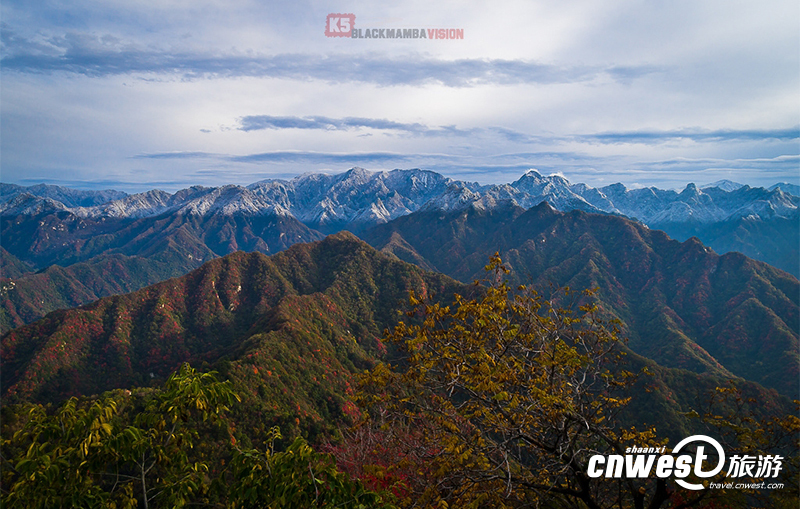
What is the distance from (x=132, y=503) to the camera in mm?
9711

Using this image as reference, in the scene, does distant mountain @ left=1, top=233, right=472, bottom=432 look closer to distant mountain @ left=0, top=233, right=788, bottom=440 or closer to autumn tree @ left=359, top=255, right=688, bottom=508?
distant mountain @ left=0, top=233, right=788, bottom=440

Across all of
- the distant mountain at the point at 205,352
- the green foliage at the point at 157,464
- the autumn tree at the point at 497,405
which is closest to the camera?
the green foliage at the point at 157,464

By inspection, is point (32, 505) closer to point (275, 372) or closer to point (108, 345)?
point (275, 372)

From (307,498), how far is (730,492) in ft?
54.2

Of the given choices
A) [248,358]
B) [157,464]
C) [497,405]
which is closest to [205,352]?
[248,358]

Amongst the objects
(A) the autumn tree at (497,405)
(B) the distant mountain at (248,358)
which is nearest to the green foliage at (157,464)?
(A) the autumn tree at (497,405)

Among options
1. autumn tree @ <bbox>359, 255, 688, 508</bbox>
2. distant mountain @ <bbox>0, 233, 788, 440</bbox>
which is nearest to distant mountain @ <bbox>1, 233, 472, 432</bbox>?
distant mountain @ <bbox>0, 233, 788, 440</bbox>

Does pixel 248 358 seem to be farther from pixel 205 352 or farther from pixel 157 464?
pixel 157 464

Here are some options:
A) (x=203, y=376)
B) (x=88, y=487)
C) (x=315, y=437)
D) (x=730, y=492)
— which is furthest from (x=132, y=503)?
(x=315, y=437)

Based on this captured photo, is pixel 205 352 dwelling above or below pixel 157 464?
below

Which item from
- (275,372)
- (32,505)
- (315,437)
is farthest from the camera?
(275,372)

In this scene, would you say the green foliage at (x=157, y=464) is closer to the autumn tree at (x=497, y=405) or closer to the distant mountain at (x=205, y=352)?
the autumn tree at (x=497, y=405)

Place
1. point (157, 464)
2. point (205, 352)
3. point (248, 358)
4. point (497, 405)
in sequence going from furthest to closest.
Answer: point (205, 352) → point (248, 358) → point (497, 405) → point (157, 464)

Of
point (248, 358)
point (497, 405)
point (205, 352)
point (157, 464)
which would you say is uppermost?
point (497, 405)
